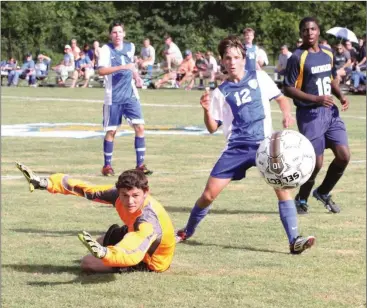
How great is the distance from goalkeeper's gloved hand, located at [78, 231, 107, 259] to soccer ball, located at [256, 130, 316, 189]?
2.10m

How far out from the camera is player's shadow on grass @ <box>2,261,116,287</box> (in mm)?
7293

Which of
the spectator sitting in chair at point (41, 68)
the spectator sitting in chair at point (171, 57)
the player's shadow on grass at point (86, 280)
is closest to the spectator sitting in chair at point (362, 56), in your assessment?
the spectator sitting in chair at point (171, 57)

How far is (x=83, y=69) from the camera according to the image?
40938mm

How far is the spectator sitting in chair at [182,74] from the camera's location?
38469 millimetres

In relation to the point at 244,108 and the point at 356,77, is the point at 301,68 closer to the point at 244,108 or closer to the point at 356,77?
the point at 244,108

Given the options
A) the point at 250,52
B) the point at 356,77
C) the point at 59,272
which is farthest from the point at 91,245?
the point at 356,77

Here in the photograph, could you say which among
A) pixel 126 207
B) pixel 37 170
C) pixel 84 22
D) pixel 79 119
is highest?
pixel 126 207

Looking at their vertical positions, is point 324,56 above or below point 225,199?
above

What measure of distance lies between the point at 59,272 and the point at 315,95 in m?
3.79

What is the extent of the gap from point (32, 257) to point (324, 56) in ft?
12.6

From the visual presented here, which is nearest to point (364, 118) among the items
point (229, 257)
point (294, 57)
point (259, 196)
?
point (259, 196)

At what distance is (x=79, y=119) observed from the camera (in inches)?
927

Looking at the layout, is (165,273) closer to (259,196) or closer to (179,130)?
(259,196)

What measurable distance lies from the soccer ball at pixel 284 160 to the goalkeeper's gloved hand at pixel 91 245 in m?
2.10
